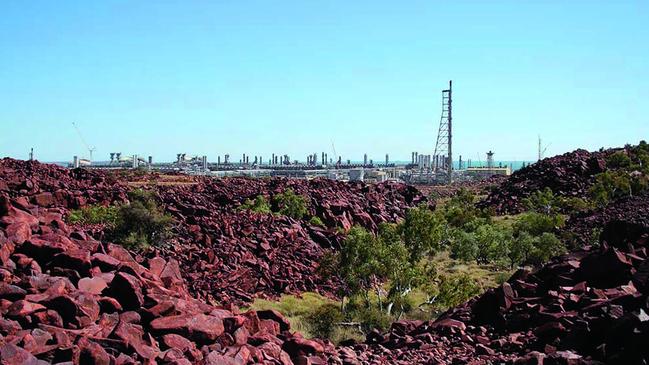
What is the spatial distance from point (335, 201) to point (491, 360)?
3771cm

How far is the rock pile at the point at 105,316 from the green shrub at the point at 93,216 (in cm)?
1494

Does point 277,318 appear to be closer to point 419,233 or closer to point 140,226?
point 419,233

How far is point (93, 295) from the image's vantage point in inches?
411

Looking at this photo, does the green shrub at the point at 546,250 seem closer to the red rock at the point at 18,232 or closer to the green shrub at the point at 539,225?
the green shrub at the point at 539,225

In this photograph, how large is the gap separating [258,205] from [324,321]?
21.3 metres

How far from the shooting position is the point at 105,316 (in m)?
10.0

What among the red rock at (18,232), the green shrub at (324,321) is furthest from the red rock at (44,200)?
the red rock at (18,232)

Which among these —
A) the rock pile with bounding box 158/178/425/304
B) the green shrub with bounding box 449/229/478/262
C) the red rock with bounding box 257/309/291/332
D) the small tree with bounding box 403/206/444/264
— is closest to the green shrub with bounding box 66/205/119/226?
the rock pile with bounding box 158/178/425/304

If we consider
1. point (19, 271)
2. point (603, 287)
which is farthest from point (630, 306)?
point (19, 271)

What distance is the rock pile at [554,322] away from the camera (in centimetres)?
959

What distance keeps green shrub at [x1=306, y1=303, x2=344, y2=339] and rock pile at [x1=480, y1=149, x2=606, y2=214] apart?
37.9 metres

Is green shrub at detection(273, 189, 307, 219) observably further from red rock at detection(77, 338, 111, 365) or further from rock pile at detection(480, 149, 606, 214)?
red rock at detection(77, 338, 111, 365)

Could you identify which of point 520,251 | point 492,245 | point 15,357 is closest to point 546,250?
point 520,251

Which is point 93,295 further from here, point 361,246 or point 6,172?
point 6,172
